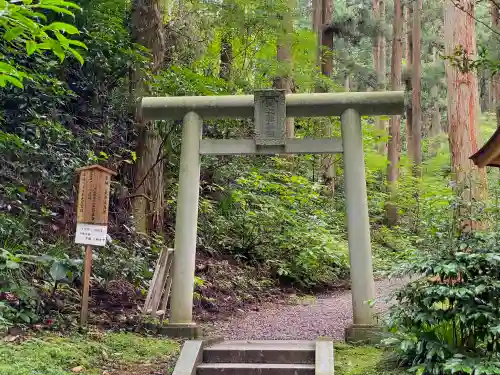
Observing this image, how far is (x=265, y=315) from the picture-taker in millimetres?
9125

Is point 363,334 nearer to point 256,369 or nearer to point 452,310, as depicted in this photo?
point 256,369

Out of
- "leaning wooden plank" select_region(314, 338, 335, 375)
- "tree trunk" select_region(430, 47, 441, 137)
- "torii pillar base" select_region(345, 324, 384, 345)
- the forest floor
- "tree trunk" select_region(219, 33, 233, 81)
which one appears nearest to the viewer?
the forest floor

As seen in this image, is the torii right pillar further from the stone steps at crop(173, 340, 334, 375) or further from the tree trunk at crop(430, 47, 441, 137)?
the tree trunk at crop(430, 47, 441, 137)

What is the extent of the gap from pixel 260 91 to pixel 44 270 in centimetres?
364

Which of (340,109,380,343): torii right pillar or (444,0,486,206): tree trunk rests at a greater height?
(444,0,486,206): tree trunk

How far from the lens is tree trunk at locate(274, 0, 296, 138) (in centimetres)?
1378

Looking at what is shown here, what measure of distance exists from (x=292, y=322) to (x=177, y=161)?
4178 millimetres

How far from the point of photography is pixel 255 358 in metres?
5.63

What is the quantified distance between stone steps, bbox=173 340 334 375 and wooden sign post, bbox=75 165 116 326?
1.41 m

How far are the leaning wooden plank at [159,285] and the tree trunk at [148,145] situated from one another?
7.98ft

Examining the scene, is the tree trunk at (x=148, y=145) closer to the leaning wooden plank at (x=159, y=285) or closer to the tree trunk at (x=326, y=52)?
the leaning wooden plank at (x=159, y=285)

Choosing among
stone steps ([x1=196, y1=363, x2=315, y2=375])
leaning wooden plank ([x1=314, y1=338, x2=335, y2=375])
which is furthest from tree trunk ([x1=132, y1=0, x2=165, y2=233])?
leaning wooden plank ([x1=314, y1=338, x2=335, y2=375])

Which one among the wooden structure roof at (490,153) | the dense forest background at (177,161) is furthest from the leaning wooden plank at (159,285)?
the wooden structure roof at (490,153)

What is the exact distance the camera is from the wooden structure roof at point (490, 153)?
17.6ft
